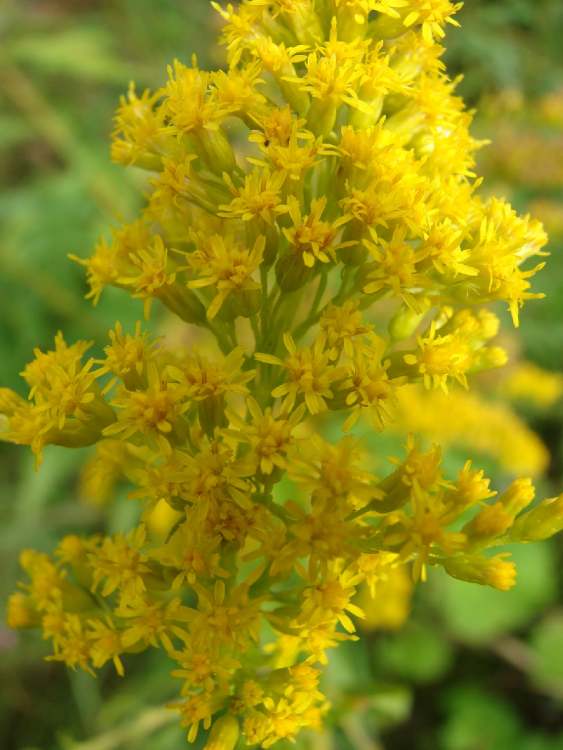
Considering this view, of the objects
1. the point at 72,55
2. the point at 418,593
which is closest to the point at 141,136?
the point at 418,593

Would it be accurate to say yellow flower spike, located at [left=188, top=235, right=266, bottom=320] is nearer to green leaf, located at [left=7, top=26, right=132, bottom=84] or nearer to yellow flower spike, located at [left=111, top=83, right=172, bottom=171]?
yellow flower spike, located at [left=111, top=83, right=172, bottom=171]

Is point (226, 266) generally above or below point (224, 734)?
above

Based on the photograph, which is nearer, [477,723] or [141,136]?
[141,136]

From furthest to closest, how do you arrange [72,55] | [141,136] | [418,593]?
[72,55] < [418,593] < [141,136]

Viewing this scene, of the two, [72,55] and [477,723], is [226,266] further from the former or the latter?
[72,55]

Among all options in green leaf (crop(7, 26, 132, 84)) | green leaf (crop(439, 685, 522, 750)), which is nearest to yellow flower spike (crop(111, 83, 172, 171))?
green leaf (crop(439, 685, 522, 750))

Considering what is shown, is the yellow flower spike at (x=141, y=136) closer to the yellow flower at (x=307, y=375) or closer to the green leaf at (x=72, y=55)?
the yellow flower at (x=307, y=375)

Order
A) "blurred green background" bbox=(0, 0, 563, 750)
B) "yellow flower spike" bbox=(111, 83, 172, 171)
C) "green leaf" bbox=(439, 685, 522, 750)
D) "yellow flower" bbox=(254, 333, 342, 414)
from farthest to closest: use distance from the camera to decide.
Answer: "green leaf" bbox=(439, 685, 522, 750) < "blurred green background" bbox=(0, 0, 563, 750) < "yellow flower spike" bbox=(111, 83, 172, 171) < "yellow flower" bbox=(254, 333, 342, 414)

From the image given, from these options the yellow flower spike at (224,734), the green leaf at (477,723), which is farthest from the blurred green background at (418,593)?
the yellow flower spike at (224,734)
